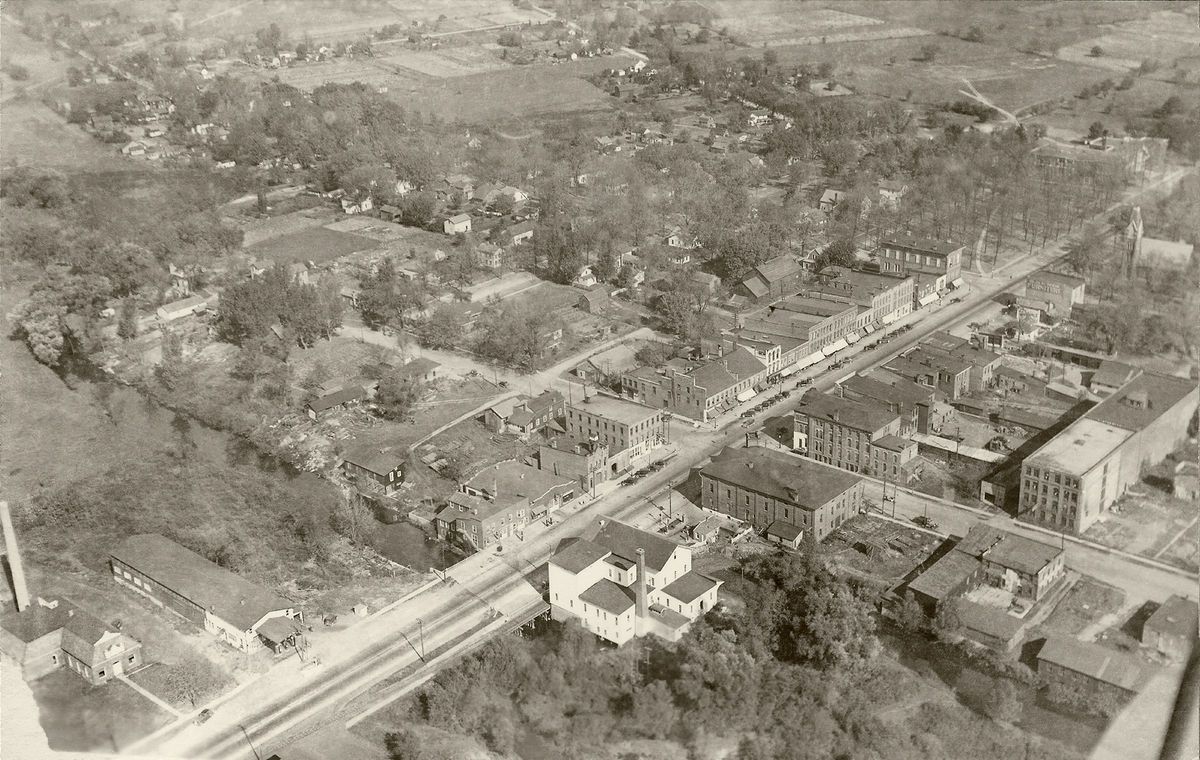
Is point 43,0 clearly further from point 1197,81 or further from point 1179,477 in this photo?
point 1179,477

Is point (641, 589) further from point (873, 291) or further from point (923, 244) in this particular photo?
point (923, 244)

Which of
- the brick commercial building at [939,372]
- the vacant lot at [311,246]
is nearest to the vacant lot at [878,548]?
the brick commercial building at [939,372]

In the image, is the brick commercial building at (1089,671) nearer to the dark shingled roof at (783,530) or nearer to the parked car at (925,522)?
the parked car at (925,522)

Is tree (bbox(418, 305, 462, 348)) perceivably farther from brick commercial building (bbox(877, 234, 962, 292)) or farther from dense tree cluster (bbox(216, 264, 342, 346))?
brick commercial building (bbox(877, 234, 962, 292))

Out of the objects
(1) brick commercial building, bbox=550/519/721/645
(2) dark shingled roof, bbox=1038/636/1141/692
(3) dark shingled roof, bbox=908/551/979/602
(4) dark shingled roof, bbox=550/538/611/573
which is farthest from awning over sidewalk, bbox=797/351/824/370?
(2) dark shingled roof, bbox=1038/636/1141/692

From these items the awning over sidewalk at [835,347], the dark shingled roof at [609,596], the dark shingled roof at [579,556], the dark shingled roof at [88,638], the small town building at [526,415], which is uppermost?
the dark shingled roof at [579,556]

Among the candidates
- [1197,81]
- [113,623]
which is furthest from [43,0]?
[1197,81]

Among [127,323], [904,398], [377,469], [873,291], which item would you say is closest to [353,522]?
[377,469]
